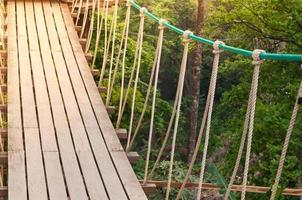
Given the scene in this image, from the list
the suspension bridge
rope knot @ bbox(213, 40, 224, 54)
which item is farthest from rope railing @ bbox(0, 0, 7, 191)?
rope knot @ bbox(213, 40, 224, 54)

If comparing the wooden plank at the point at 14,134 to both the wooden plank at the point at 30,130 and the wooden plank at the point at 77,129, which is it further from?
the wooden plank at the point at 77,129

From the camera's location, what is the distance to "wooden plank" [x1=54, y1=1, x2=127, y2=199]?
7.94ft

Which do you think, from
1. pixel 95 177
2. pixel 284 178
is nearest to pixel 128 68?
pixel 284 178

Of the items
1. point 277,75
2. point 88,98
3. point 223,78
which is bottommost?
point 223,78

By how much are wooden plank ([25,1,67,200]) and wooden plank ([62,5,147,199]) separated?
0.89ft

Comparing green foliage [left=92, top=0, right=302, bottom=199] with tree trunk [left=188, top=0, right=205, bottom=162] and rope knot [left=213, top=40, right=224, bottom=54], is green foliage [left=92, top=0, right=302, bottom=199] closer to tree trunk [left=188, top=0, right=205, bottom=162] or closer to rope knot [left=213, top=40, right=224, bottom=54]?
tree trunk [left=188, top=0, right=205, bottom=162]

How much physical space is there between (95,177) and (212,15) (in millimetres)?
4711

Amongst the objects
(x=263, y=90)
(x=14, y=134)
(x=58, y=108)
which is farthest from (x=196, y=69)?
(x=14, y=134)

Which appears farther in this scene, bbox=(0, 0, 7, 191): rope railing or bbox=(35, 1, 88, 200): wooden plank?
bbox=(0, 0, 7, 191): rope railing

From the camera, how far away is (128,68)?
6.64 m

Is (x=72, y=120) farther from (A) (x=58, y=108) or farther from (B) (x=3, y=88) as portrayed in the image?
(B) (x=3, y=88)

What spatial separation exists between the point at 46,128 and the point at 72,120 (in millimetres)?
177

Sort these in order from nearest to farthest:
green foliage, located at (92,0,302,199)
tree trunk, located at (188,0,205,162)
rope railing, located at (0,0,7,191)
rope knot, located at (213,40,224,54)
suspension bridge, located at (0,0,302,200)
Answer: rope knot, located at (213,40,224,54)
suspension bridge, located at (0,0,302,200)
rope railing, located at (0,0,7,191)
green foliage, located at (92,0,302,199)
tree trunk, located at (188,0,205,162)

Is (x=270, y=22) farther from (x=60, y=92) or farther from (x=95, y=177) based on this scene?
(x=95, y=177)
